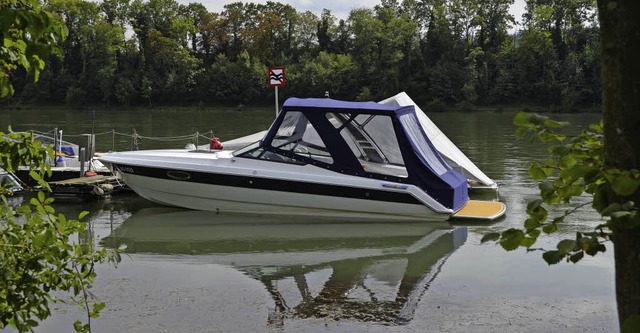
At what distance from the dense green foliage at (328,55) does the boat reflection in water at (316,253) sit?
2177 inches

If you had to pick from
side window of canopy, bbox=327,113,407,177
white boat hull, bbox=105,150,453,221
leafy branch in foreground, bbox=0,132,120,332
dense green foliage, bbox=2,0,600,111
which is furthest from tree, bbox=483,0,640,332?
dense green foliage, bbox=2,0,600,111

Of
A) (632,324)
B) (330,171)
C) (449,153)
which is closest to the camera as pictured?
(632,324)

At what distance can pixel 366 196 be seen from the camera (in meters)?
13.9

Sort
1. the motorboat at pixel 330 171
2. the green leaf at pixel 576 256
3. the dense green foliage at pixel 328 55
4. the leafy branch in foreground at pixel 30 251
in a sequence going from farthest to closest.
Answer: the dense green foliage at pixel 328 55 → the motorboat at pixel 330 171 → the leafy branch in foreground at pixel 30 251 → the green leaf at pixel 576 256

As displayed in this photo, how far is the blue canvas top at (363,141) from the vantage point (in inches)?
543

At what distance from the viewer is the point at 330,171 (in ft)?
45.5

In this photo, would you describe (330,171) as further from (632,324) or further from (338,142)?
(632,324)

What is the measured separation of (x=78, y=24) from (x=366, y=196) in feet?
270

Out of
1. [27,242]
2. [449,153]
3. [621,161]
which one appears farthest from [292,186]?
[621,161]

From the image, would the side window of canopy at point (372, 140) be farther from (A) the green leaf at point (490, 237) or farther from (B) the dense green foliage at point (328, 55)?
(B) the dense green foliage at point (328, 55)

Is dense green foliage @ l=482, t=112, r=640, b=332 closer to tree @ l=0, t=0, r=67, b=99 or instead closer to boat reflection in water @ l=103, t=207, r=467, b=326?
tree @ l=0, t=0, r=67, b=99

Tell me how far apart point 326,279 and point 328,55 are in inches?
2887

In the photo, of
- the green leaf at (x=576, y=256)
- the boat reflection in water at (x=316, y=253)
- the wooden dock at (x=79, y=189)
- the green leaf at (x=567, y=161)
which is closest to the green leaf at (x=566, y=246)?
the green leaf at (x=576, y=256)

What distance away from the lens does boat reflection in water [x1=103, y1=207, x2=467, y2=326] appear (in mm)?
9172
